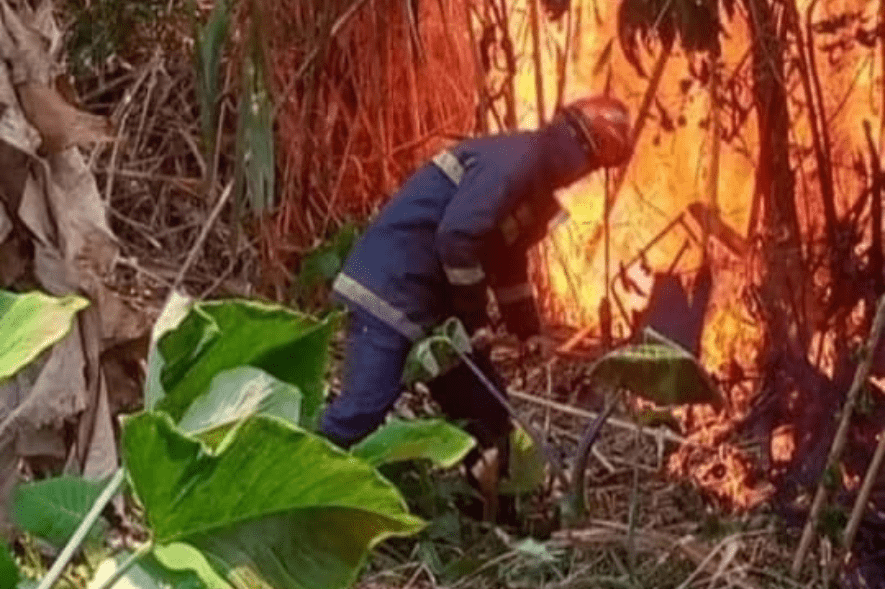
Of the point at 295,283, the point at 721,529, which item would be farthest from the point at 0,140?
the point at 295,283

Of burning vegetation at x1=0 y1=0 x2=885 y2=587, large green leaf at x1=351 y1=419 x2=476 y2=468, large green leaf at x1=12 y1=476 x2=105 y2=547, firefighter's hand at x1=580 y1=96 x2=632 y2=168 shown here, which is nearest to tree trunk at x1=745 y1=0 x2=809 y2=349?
burning vegetation at x1=0 y1=0 x2=885 y2=587

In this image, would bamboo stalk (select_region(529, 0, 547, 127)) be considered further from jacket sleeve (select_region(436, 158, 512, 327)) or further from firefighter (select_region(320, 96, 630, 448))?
jacket sleeve (select_region(436, 158, 512, 327))

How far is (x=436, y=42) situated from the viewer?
23.5 feet

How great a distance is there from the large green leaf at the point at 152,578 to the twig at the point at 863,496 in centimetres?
393

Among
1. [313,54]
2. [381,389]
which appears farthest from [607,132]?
[313,54]

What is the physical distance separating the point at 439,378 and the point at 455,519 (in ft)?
1.28

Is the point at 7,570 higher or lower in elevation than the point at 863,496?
higher

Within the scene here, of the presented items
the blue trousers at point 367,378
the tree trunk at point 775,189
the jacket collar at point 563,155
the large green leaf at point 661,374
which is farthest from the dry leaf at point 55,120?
the tree trunk at point 775,189

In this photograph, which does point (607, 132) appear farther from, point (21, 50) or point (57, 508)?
point (57, 508)

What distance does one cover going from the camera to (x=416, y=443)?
1.09m

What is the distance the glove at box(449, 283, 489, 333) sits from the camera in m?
5.29

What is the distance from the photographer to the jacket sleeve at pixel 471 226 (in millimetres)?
5176

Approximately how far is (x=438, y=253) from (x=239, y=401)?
4327 millimetres

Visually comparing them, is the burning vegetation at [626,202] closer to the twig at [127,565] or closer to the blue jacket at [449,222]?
the blue jacket at [449,222]
